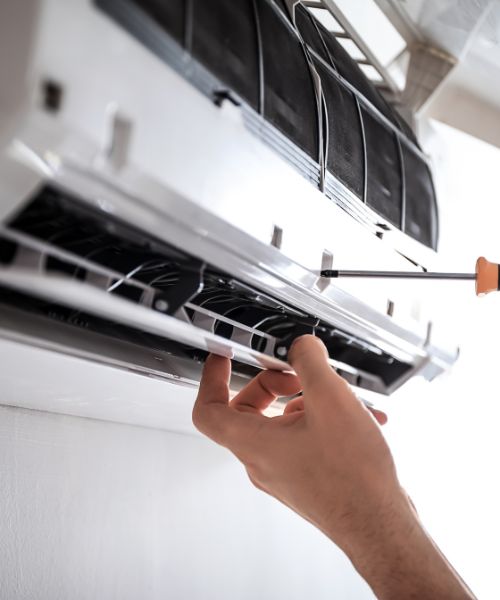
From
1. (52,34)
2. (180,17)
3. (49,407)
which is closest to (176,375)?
(49,407)

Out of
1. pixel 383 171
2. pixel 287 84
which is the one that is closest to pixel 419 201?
pixel 383 171

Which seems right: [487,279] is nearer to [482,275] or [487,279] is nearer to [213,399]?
[482,275]

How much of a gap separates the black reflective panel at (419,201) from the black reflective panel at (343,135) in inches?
10.5

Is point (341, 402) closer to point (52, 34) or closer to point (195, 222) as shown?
point (195, 222)

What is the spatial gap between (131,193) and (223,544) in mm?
1543

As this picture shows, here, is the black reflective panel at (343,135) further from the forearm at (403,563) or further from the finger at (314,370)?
the forearm at (403,563)

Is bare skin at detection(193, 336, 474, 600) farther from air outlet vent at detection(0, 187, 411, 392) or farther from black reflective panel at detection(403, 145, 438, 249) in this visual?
black reflective panel at detection(403, 145, 438, 249)

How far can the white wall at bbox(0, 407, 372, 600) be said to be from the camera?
1.58 meters

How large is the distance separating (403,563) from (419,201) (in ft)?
3.27

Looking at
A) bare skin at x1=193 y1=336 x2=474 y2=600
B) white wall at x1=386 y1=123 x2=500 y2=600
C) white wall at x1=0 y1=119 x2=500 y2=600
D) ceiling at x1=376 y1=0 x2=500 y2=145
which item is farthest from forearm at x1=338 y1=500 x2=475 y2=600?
white wall at x1=386 y1=123 x2=500 y2=600

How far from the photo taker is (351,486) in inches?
37.1

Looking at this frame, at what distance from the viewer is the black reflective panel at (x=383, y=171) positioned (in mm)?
1485

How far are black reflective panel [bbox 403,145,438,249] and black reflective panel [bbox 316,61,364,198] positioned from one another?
266 mm

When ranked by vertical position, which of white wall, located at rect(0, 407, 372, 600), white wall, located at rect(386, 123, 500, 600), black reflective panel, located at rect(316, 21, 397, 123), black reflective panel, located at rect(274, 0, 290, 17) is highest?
black reflective panel, located at rect(316, 21, 397, 123)
